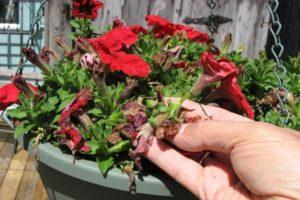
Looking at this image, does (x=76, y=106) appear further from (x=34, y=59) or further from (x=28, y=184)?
(x=28, y=184)

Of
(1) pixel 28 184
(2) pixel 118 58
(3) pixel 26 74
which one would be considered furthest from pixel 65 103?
(3) pixel 26 74

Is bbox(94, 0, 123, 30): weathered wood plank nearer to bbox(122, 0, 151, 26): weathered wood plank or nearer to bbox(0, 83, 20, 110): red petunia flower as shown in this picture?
bbox(122, 0, 151, 26): weathered wood plank

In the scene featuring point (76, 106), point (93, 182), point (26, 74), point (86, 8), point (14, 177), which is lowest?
point (14, 177)

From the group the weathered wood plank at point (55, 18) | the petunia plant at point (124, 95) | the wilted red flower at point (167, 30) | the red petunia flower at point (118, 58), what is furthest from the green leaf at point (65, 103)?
the weathered wood plank at point (55, 18)

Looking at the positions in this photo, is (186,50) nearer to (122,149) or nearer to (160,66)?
(160,66)

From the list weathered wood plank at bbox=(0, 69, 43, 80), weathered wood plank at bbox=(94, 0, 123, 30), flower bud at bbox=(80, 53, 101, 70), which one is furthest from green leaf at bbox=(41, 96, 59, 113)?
weathered wood plank at bbox=(0, 69, 43, 80)

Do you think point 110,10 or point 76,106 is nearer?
point 76,106
